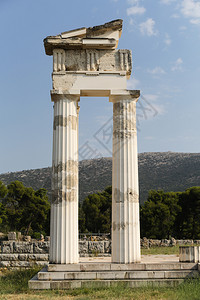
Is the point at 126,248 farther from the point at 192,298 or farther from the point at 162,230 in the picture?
the point at 162,230

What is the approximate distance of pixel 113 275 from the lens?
1120 cm

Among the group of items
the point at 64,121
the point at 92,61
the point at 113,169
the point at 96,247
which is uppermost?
the point at 92,61

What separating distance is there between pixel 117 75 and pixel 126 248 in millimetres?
6455

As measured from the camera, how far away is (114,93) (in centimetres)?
1296

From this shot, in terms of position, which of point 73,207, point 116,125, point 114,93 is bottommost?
point 73,207

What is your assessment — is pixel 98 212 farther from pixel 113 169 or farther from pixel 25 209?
pixel 113 169

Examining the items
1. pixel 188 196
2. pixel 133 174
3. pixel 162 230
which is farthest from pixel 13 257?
pixel 188 196

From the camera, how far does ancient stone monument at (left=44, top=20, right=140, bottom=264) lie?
39.6 ft

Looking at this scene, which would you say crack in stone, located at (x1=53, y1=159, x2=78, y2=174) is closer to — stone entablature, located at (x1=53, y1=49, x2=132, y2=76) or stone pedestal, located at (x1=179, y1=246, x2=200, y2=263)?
stone entablature, located at (x1=53, y1=49, x2=132, y2=76)

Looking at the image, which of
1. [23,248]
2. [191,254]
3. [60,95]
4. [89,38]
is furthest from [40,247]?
[89,38]

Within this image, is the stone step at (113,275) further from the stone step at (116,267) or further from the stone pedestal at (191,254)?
the stone pedestal at (191,254)

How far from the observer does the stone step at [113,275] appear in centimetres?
1109

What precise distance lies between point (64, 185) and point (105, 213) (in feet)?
110

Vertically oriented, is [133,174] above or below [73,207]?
above
